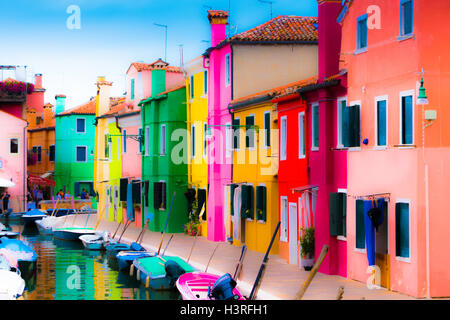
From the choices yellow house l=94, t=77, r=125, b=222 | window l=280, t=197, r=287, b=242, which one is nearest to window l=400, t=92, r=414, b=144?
window l=280, t=197, r=287, b=242

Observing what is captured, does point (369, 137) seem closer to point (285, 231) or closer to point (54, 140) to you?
point (285, 231)

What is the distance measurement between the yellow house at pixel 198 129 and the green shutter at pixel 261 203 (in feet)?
18.6

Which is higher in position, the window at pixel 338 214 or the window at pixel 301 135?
the window at pixel 301 135

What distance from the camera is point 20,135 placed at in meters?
60.2

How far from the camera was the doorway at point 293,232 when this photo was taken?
26.2 meters

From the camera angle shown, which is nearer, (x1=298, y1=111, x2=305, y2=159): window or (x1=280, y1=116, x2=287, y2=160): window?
(x1=298, y1=111, x2=305, y2=159): window

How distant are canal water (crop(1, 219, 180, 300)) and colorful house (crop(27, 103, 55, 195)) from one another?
35997mm

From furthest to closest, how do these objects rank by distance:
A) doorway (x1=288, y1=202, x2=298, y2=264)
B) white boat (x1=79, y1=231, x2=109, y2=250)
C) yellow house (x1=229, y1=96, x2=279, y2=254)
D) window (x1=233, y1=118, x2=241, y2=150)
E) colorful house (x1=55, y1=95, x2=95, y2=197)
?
colorful house (x1=55, y1=95, x2=95, y2=197), white boat (x1=79, y1=231, x2=109, y2=250), window (x1=233, y1=118, x2=241, y2=150), yellow house (x1=229, y1=96, x2=279, y2=254), doorway (x1=288, y1=202, x2=298, y2=264)

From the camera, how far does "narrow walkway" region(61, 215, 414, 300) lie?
1973 centimetres

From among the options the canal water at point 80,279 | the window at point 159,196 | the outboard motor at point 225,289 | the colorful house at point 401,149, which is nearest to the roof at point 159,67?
the window at point 159,196

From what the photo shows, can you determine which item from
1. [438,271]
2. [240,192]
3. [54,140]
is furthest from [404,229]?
[54,140]

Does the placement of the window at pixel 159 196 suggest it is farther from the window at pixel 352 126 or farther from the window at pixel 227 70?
the window at pixel 352 126

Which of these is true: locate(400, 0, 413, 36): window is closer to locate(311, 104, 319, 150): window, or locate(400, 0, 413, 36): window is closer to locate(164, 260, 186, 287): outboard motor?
locate(311, 104, 319, 150): window

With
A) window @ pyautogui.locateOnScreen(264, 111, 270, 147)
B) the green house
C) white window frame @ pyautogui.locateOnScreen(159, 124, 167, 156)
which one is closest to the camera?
window @ pyautogui.locateOnScreen(264, 111, 270, 147)
